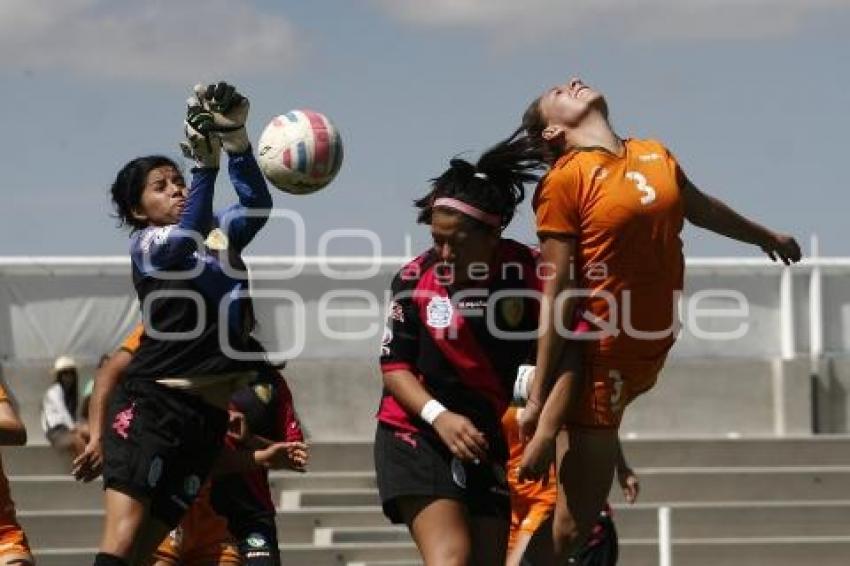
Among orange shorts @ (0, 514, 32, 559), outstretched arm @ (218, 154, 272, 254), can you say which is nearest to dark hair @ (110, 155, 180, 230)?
outstretched arm @ (218, 154, 272, 254)

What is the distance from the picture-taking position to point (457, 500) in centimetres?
757

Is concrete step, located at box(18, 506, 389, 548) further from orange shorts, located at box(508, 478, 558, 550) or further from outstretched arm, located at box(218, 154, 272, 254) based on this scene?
outstretched arm, located at box(218, 154, 272, 254)

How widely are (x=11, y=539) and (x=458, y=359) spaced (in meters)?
1.81

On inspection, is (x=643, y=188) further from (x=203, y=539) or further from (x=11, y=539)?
(x=203, y=539)

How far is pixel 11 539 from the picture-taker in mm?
7930

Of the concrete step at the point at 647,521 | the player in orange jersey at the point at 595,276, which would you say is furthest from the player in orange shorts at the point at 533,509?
the concrete step at the point at 647,521

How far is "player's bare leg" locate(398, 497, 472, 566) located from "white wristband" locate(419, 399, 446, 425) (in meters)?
0.29

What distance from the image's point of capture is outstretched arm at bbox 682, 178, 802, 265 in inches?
306

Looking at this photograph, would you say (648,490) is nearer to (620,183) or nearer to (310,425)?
(310,425)

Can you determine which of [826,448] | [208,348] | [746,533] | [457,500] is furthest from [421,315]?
[826,448]

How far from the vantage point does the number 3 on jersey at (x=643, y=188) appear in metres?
7.45

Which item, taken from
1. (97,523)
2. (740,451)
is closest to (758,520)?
(740,451)

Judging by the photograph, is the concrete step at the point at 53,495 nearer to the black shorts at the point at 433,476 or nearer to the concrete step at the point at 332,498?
the concrete step at the point at 332,498

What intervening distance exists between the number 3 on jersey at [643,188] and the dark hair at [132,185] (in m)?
2.24
